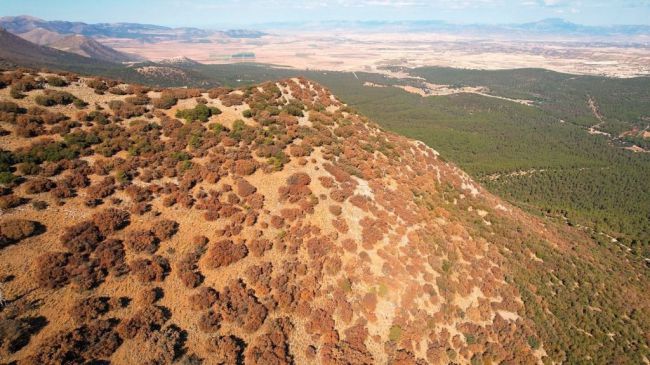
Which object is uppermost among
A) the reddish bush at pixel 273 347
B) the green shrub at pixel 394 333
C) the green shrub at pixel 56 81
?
the green shrub at pixel 56 81

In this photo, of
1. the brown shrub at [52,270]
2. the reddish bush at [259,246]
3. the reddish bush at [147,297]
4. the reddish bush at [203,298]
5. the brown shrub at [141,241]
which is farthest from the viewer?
the reddish bush at [259,246]

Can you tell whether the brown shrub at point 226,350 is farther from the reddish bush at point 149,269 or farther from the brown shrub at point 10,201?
the brown shrub at point 10,201

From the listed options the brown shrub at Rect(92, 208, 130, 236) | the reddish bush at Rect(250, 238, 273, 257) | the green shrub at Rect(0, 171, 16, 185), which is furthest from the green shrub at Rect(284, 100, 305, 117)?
the green shrub at Rect(0, 171, 16, 185)

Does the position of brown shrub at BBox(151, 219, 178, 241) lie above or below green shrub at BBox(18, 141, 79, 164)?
below

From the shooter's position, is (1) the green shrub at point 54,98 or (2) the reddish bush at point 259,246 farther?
(1) the green shrub at point 54,98

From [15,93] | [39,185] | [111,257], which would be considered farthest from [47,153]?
[111,257]

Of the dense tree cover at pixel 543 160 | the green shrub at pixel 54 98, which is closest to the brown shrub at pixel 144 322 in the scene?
the green shrub at pixel 54 98

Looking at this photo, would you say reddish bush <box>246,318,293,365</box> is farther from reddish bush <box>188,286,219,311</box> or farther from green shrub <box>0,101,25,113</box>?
green shrub <box>0,101,25,113</box>
